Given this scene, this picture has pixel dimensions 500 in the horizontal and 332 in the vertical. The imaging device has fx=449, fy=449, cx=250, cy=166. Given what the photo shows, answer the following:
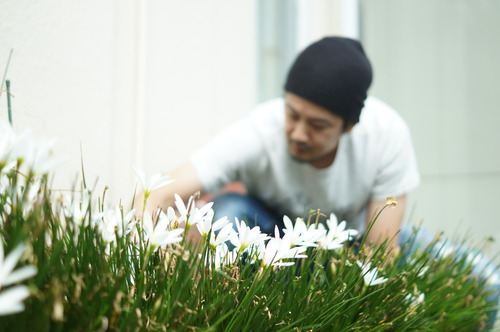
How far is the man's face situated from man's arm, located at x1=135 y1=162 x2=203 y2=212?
0.26 metres

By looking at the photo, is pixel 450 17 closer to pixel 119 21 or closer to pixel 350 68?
pixel 350 68

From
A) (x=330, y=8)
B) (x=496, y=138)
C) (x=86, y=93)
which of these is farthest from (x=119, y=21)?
(x=496, y=138)

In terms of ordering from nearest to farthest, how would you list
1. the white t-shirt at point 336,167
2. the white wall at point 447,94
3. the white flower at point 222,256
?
the white flower at point 222,256
the white t-shirt at point 336,167
the white wall at point 447,94

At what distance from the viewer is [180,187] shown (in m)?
1.08

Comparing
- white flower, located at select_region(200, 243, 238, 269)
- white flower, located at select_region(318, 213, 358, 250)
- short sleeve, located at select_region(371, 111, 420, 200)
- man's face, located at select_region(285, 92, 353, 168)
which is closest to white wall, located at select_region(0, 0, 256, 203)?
white flower, located at select_region(200, 243, 238, 269)

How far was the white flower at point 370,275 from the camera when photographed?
0.51 meters

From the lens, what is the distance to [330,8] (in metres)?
2.21

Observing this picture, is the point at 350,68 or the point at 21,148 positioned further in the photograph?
the point at 350,68

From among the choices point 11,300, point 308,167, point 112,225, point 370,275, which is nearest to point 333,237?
point 370,275

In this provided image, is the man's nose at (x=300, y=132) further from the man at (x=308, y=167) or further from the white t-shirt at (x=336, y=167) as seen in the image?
the white t-shirt at (x=336, y=167)

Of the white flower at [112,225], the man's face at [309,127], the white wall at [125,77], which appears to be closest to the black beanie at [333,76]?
the man's face at [309,127]

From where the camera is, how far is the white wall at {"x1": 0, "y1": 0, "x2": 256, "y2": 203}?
0.57m

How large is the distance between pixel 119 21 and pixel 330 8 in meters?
1.45

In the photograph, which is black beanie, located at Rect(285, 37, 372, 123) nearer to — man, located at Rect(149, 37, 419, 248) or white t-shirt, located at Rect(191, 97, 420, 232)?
man, located at Rect(149, 37, 419, 248)
